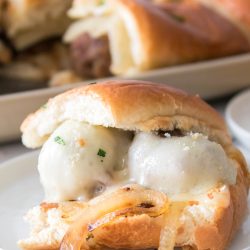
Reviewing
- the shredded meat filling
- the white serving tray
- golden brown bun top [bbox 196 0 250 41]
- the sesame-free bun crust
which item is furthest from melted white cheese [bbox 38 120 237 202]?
golden brown bun top [bbox 196 0 250 41]

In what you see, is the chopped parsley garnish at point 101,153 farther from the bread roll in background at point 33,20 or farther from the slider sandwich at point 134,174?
the bread roll in background at point 33,20

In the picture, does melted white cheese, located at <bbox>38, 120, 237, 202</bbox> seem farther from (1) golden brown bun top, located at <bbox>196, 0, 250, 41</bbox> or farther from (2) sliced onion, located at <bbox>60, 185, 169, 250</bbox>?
(1) golden brown bun top, located at <bbox>196, 0, 250, 41</bbox>

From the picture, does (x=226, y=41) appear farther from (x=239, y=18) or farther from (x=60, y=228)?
(x=60, y=228)

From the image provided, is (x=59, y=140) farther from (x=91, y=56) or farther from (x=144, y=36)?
(x=91, y=56)

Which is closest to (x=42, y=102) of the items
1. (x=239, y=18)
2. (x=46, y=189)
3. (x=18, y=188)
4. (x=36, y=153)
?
(x=36, y=153)

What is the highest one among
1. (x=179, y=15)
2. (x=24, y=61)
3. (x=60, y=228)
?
(x=60, y=228)

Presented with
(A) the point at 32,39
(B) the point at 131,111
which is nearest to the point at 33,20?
(A) the point at 32,39
